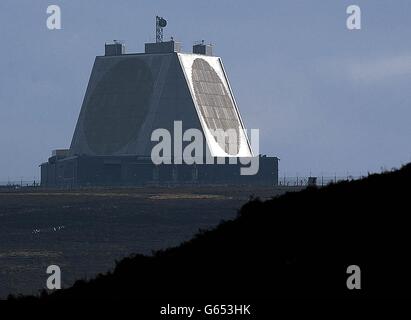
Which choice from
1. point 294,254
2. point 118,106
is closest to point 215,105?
point 118,106

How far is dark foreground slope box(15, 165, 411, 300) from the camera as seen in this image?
90.5 feet

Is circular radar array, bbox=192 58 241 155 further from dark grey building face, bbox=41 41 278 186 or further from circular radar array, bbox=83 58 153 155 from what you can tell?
circular radar array, bbox=83 58 153 155

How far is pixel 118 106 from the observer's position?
19125cm

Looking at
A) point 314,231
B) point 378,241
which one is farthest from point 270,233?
point 378,241

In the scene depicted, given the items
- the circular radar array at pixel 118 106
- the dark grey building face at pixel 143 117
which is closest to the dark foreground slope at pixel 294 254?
the dark grey building face at pixel 143 117

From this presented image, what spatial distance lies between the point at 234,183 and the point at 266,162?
736cm

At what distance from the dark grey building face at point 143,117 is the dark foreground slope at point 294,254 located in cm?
15075

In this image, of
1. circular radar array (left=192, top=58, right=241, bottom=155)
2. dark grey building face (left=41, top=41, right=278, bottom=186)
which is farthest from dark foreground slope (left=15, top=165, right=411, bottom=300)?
circular radar array (left=192, top=58, right=241, bottom=155)

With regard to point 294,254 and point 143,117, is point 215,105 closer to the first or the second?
Answer: point 143,117

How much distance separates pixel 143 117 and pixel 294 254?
522ft

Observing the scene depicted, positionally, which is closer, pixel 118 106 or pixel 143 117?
pixel 143 117

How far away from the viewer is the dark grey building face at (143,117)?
187 m
